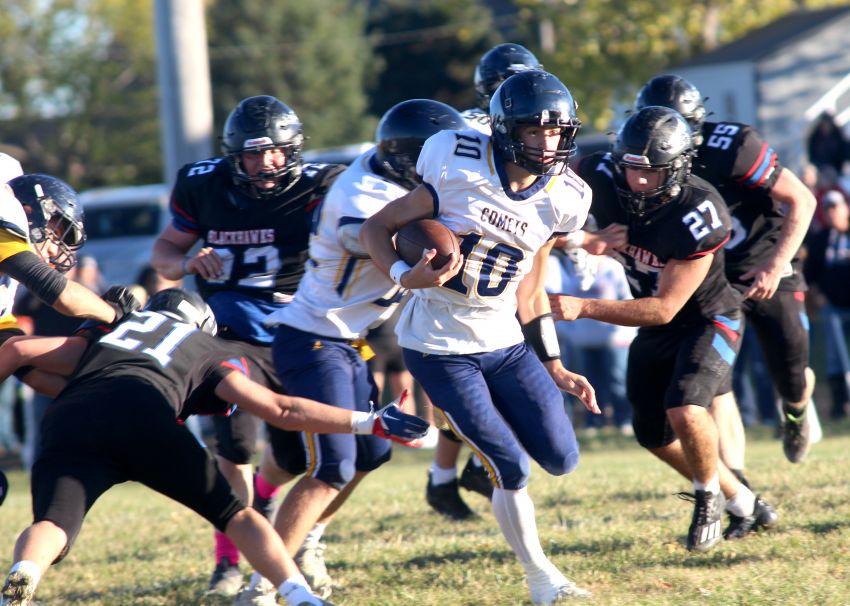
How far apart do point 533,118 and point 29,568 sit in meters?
2.42

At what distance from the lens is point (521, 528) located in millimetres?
4559

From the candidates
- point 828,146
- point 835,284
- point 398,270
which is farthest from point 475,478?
point 828,146

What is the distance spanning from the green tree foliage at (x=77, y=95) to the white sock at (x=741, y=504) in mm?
30443

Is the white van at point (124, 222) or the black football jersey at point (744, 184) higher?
the black football jersey at point (744, 184)

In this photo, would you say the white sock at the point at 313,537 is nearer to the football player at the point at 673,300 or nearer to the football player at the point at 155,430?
the football player at the point at 155,430

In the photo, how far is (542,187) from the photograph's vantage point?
4.69m

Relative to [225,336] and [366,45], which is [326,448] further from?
[366,45]

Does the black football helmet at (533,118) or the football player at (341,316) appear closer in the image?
the black football helmet at (533,118)

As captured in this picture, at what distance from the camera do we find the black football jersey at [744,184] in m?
5.75

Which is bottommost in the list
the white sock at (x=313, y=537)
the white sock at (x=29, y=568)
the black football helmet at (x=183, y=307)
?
the white sock at (x=313, y=537)

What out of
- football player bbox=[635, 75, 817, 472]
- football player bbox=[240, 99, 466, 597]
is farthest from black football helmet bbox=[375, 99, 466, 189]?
football player bbox=[635, 75, 817, 472]

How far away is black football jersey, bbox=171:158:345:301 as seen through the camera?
216 inches

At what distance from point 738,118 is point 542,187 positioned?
1728 cm

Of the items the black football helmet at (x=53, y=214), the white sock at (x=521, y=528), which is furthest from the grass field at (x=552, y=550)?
the black football helmet at (x=53, y=214)
